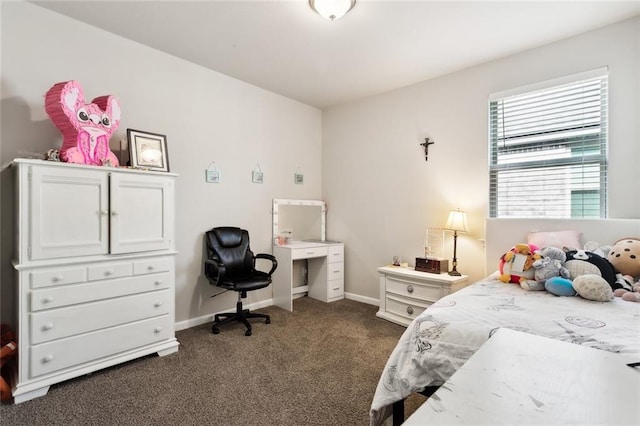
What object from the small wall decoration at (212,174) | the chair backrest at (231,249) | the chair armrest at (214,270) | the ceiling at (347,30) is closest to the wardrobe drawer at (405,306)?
the chair backrest at (231,249)

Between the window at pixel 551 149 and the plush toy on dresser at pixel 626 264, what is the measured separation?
1.64 feet

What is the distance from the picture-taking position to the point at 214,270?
9.93ft

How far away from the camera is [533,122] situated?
2.86m

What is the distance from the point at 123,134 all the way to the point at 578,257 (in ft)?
12.1

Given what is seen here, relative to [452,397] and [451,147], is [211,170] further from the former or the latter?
[452,397]

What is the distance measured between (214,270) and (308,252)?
1195 mm

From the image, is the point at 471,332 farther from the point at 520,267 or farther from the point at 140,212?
the point at 140,212

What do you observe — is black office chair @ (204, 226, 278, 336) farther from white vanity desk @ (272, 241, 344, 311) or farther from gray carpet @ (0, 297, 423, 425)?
white vanity desk @ (272, 241, 344, 311)

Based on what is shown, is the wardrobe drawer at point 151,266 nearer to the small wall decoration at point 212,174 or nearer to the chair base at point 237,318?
the chair base at point 237,318


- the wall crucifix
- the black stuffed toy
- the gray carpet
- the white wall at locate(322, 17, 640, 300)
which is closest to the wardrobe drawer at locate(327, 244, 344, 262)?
the white wall at locate(322, 17, 640, 300)

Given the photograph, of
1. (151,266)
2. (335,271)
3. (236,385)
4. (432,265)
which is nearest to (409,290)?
(432,265)

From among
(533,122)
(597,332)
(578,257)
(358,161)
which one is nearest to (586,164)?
(533,122)

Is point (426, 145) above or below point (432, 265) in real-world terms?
above

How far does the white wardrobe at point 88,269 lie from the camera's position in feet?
6.30
